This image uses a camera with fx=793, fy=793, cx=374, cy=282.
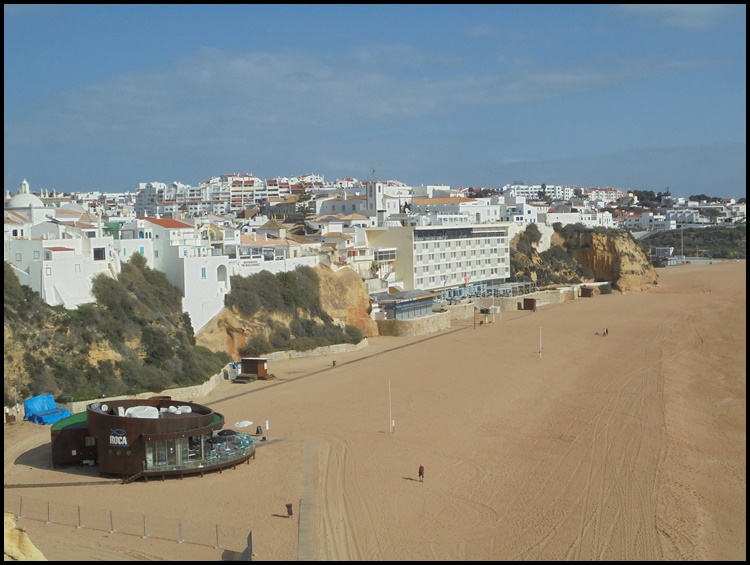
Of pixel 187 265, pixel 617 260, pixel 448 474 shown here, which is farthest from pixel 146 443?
pixel 617 260

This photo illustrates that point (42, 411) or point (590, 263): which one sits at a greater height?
point (590, 263)

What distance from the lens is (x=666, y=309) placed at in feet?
148

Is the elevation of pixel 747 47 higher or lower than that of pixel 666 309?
higher

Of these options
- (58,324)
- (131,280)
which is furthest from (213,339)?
(58,324)

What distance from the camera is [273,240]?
135ft

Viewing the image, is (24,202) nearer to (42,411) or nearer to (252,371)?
(252,371)

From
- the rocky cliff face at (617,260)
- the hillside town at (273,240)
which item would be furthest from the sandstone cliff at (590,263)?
the hillside town at (273,240)

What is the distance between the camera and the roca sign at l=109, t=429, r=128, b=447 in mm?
16781

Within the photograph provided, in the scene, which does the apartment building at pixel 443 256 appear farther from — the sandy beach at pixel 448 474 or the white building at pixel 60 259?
the white building at pixel 60 259

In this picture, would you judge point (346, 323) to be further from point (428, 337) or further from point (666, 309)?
point (666, 309)

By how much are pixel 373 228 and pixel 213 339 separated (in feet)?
67.3

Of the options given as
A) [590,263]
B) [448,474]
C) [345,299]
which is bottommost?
[448,474]

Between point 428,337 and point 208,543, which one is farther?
point 428,337

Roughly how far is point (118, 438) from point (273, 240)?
25063 mm
